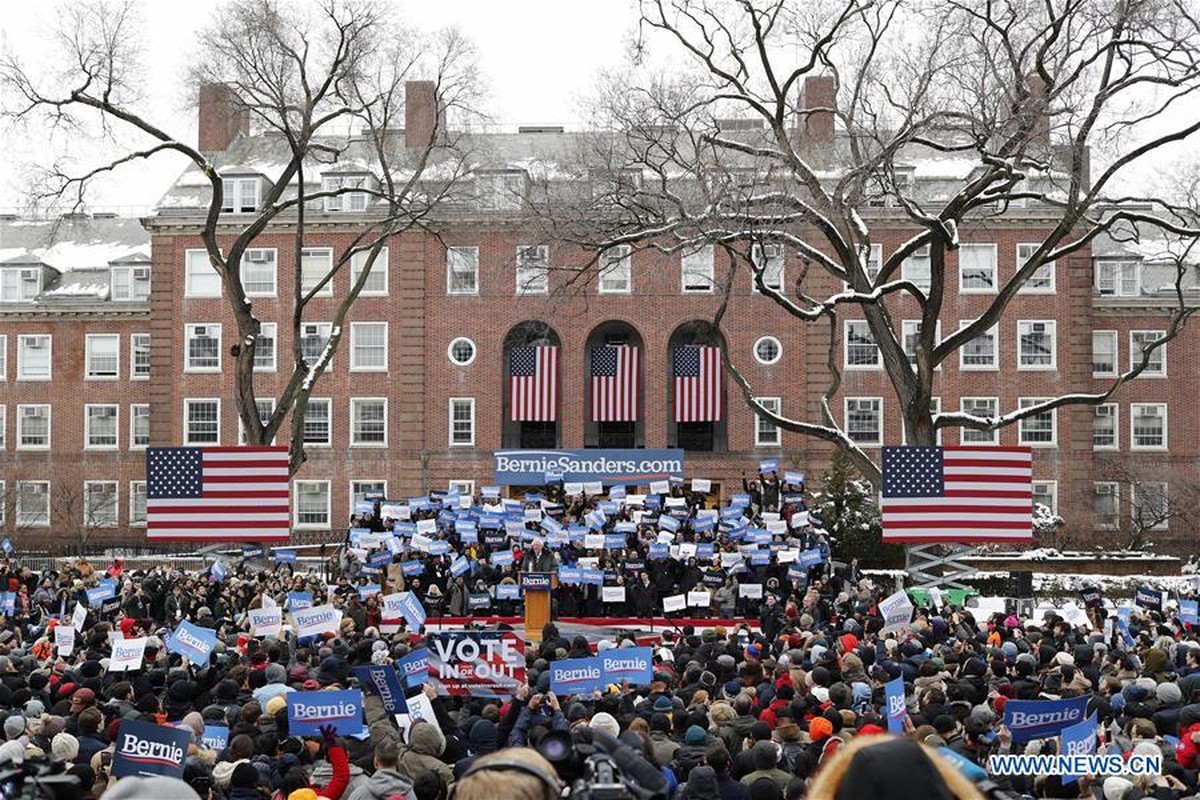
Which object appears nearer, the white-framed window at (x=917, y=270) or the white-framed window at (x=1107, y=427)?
the white-framed window at (x=917, y=270)

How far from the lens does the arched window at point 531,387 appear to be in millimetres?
50969

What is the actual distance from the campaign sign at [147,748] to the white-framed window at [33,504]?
49962 millimetres

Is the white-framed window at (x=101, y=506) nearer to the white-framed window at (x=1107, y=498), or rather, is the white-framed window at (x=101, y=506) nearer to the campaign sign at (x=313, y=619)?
the white-framed window at (x=1107, y=498)

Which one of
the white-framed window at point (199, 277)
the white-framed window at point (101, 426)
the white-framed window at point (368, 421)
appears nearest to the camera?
the white-framed window at point (368, 421)

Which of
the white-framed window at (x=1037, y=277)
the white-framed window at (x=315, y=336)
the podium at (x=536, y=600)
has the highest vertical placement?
the white-framed window at (x=1037, y=277)

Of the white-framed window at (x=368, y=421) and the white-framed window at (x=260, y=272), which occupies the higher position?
the white-framed window at (x=260, y=272)

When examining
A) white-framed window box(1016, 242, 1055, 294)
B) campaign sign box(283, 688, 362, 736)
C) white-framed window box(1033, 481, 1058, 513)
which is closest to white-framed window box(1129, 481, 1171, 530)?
white-framed window box(1033, 481, 1058, 513)

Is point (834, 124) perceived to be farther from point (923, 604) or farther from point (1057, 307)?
point (923, 604)

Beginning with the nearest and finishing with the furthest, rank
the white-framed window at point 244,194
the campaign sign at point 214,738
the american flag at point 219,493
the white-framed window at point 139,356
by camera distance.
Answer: the campaign sign at point 214,738 < the american flag at point 219,493 < the white-framed window at point 244,194 < the white-framed window at point 139,356

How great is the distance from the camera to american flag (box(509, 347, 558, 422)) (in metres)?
50.9

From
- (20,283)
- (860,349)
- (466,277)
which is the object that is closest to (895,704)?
(860,349)

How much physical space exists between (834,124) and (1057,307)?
10.7 metres

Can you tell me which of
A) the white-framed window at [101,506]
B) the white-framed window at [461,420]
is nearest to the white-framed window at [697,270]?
the white-framed window at [461,420]

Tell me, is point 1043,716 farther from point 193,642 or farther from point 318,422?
point 318,422
